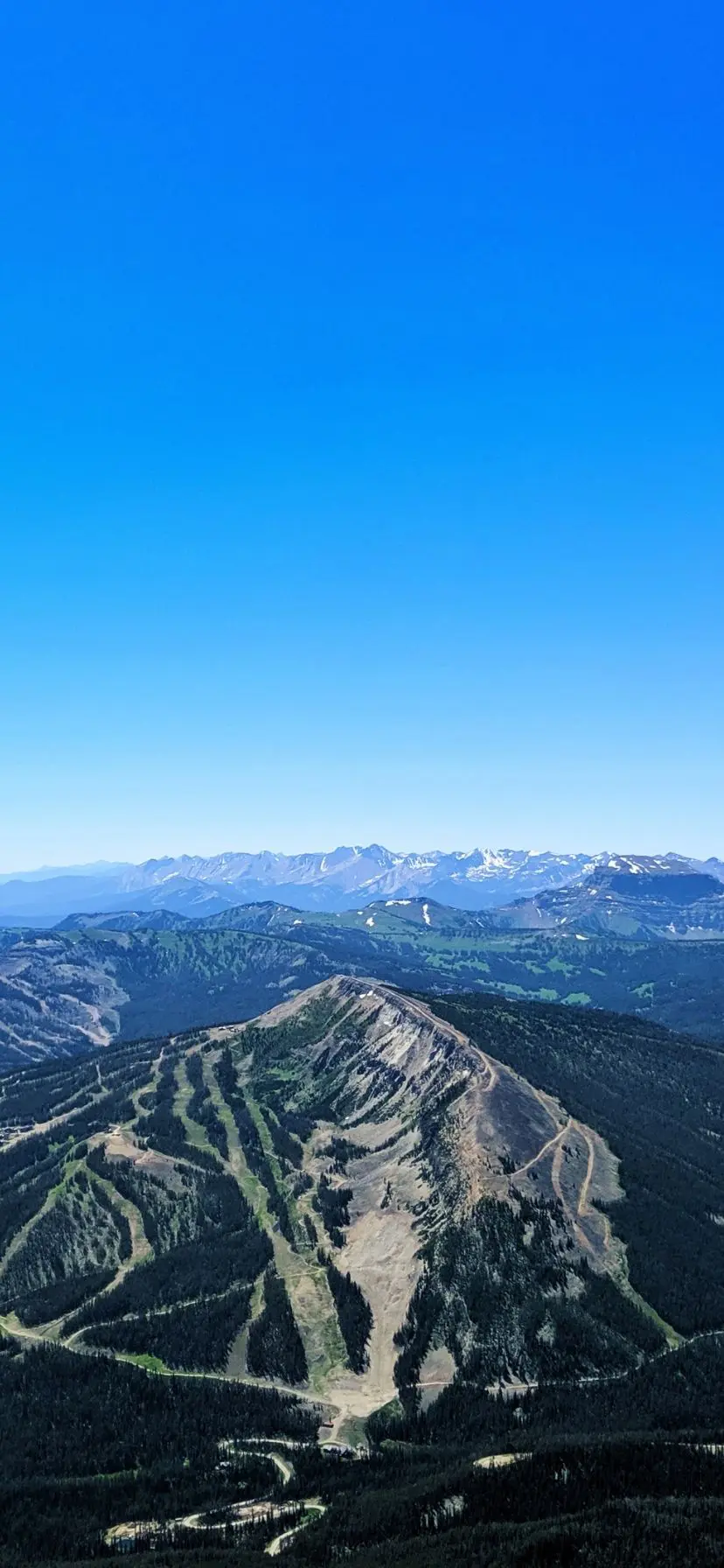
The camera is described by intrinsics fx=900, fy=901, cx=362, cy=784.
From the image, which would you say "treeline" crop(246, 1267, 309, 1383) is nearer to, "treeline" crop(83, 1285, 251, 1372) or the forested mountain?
the forested mountain

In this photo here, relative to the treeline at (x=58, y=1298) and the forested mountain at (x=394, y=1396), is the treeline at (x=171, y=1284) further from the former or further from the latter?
the treeline at (x=58, y=1298)

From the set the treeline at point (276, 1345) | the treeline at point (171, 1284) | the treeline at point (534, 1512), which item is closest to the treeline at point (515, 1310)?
the treeline at point (276, 1345)

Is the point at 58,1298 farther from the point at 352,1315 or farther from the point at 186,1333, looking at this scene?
the point at 352,1315

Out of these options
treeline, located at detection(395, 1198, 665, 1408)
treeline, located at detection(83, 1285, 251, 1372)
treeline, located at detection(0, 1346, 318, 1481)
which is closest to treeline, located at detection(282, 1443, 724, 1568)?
treeline, located at detection(0, 1346, 318, 1481)

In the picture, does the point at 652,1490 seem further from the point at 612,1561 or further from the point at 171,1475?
the point at 171,1475

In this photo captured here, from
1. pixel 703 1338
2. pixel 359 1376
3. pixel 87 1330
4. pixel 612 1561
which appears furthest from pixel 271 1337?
pixel 612 1561

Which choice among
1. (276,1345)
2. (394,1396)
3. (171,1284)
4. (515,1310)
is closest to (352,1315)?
(276,1345)
